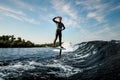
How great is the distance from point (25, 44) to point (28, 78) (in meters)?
37.1

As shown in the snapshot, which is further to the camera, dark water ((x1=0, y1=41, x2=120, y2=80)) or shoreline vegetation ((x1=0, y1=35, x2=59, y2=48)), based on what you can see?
shoreline vegetation ((x1=0, y1=35, x2=59, y2=48))

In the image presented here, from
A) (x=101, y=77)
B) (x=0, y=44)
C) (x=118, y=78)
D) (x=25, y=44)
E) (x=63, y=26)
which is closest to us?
(x=118, y=78)

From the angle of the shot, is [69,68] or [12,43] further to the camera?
[12,43]

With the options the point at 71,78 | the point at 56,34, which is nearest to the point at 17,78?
the point at 71,78

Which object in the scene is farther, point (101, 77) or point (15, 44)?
point (15, 44)

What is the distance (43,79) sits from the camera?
4.68 metres

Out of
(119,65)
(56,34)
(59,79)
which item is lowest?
(59,79)

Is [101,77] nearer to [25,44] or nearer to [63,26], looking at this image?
[63,26]

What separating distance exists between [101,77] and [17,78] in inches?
80.7

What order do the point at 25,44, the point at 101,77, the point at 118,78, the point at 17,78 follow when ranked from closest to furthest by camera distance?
the point at 118,78, the point at 101,77, the point at 17,78, the point at 25,44

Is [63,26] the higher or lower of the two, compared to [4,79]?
higher

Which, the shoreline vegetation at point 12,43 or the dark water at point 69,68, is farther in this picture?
the shoreline vegetation at point 12,43

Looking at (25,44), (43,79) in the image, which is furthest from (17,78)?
(25,44)

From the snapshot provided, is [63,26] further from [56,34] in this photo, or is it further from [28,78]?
[28,78]
